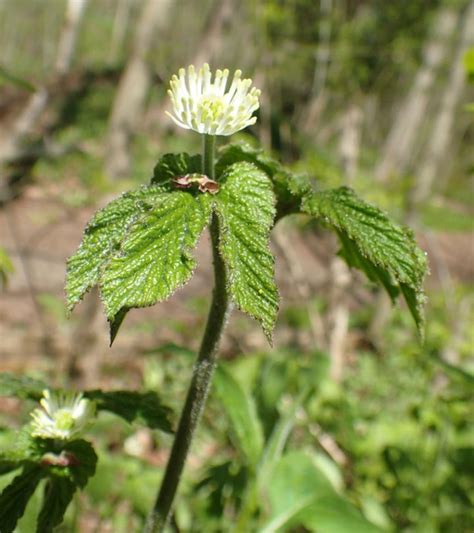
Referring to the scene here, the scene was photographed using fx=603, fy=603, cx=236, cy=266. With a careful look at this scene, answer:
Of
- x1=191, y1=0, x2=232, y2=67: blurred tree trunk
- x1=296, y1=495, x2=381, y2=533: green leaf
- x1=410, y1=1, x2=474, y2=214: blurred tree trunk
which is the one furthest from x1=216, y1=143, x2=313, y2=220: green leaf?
x1=410, y1=1, x2=474, y2=214: blurred tree trunk

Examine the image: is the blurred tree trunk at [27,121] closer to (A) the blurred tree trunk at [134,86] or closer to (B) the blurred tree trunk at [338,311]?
(A) the blurred tree trunk at [134,86]

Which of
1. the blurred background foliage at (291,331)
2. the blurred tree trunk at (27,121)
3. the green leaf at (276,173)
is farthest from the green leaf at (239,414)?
the blurred tree trunk at (27,121)

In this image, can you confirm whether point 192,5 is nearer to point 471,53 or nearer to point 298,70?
point 298,70

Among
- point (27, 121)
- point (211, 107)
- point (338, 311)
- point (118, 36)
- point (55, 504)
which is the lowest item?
point (118, 36)

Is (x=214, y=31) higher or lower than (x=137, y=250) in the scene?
lower

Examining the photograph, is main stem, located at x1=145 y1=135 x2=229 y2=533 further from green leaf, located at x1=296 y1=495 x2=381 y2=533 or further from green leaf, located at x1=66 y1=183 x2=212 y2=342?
green leaf, located at x1=296 y1=495 x2=381 y2=533

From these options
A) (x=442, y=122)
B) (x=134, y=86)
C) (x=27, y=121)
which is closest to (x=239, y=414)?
(x=134, y=86)

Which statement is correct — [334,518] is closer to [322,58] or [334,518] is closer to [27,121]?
[322,58]
